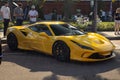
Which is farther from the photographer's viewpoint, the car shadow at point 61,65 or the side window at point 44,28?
the side window at point 44,28

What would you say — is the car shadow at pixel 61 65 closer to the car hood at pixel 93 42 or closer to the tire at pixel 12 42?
the car hood at pixel 93 42

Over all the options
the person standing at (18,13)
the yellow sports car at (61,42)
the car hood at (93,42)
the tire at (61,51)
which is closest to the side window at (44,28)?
the yellow sports car at (61,42)

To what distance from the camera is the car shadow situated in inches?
306

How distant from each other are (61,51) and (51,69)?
0.94 metres

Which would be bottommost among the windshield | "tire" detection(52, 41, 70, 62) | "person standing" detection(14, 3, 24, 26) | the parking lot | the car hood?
the parking lot

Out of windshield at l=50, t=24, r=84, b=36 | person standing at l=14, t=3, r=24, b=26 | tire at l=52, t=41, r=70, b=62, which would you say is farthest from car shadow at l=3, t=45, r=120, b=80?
person standing at l=14, t=3, r=24, b=26

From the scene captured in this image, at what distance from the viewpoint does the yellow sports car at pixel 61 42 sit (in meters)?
8.70

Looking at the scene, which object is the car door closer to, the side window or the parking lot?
the side window

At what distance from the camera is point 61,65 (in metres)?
8.64

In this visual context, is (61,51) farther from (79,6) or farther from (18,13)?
(79,6)

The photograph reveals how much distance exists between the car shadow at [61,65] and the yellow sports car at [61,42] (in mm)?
183

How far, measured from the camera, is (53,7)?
3472 centimetres

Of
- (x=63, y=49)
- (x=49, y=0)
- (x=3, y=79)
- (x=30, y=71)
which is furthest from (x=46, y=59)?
(x=49, y=0)

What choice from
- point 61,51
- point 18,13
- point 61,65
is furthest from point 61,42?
point 18,13
